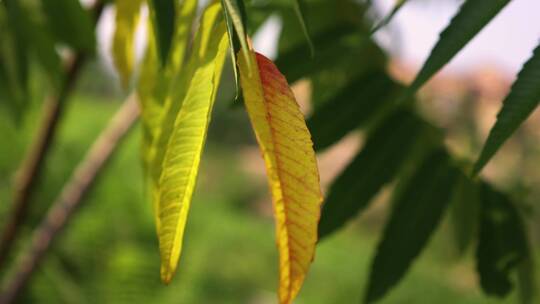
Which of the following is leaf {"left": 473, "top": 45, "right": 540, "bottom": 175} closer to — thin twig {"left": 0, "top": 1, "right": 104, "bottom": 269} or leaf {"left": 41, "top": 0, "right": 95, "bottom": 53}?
leaf {"left": 41, "top": 0, "right": 95, "bottom": 53}

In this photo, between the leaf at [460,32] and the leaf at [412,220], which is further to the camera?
the leaf at [412,220]

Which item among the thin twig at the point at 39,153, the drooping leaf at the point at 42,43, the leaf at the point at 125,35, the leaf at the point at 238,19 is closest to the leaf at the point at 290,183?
the leaf at the point at 238,19

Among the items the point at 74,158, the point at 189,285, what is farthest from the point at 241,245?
the point at 189,285

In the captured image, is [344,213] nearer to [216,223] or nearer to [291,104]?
[291,104]

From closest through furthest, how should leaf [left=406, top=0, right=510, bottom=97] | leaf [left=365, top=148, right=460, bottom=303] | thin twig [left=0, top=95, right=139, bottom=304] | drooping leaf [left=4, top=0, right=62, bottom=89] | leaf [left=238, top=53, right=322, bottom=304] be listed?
leaf [left=238, top=53, right=322, bottom=304] → leaf [left=406, top=0, right=510, bottom=97] → leaf [left=365, top=148, right=460, bottom=303] → drooping leaf [left=4, top=0, right=62, bottom=89] → thin twig [left=0, top=95, right=139, bottom=304]

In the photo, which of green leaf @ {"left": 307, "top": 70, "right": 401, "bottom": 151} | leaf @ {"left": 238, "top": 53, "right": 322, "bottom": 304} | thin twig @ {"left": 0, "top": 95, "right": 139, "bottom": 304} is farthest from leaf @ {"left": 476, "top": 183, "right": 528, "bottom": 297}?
thin twig @ {"left": 0, "top": 95, "right": 139, "bottom": 304}

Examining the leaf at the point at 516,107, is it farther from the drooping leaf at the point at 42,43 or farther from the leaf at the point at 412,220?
the drooping leaf at the point at 42,43
